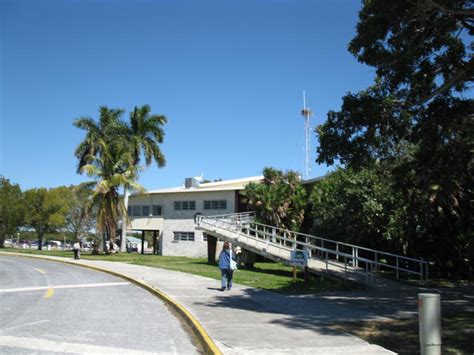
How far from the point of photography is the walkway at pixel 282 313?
7.83 metres

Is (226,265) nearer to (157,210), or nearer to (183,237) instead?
(183,237)

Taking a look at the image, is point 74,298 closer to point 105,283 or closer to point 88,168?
point 105,283

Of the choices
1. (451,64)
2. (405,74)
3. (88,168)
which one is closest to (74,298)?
(405,74)

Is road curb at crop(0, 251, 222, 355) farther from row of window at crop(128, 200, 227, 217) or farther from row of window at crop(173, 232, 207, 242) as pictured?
row of window at crop(173, 232, 207, 242)

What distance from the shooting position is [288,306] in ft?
40.6

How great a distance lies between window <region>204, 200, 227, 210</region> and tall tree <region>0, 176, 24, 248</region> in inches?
1077

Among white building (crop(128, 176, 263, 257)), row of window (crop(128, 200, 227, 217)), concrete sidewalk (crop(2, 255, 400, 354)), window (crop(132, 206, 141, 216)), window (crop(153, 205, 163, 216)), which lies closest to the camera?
concrete sidewalk (crop(2, 255, 400, 354))

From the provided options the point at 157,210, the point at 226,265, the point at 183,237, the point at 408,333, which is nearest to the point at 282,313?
the point at 408,333

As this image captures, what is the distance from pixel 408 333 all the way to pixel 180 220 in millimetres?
35294

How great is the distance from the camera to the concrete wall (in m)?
41.8

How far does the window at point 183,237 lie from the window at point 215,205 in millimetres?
2696

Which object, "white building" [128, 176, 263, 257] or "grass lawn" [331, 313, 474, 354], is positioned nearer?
"grass lawn" [331, 313, 474, 354]

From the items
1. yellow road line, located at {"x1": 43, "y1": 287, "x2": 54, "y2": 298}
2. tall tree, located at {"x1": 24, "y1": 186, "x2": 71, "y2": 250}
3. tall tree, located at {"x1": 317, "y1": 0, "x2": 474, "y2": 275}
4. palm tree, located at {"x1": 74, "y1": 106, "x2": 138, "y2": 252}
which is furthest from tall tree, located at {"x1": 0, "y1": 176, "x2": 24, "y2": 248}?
tall tree, located at {"x1": 317, "y1": 0, "x2": 474, "y2": 275}

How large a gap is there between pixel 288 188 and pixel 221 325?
81.5 ft
